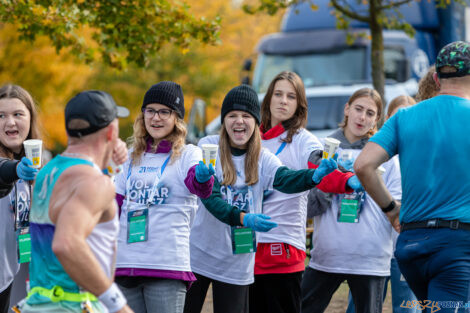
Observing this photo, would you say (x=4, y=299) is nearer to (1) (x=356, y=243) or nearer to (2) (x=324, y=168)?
(2) (x=324, y=168)

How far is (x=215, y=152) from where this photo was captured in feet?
14.9

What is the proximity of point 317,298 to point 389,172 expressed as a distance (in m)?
1.17

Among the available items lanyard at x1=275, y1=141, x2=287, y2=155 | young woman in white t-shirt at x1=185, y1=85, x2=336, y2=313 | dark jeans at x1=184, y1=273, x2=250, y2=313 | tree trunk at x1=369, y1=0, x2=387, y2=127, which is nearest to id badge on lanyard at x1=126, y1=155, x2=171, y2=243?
young woman in white t-shirt at x1=185, y1=85, x2=336, y2=313

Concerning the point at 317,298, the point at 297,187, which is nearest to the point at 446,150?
the point at 297,187

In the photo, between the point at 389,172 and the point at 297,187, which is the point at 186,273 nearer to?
the point at 297,187

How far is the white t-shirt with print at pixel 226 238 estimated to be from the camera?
4824 millimetres

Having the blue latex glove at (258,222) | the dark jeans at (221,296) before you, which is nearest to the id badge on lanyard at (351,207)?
the dark jeans at (221,296)

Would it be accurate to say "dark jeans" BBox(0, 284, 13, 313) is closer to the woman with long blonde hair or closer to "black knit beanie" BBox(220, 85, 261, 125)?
the woman with long blonde hair

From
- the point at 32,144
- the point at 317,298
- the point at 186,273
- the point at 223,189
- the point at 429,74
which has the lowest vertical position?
the point at 317,298

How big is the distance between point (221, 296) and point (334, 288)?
1.17 meters

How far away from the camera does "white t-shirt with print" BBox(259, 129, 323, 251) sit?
5160 mm

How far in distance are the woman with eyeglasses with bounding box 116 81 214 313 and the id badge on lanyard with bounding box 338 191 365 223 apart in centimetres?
136

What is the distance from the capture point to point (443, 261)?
12.2 feet

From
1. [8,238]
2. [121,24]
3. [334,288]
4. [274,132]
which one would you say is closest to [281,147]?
[274,132]
